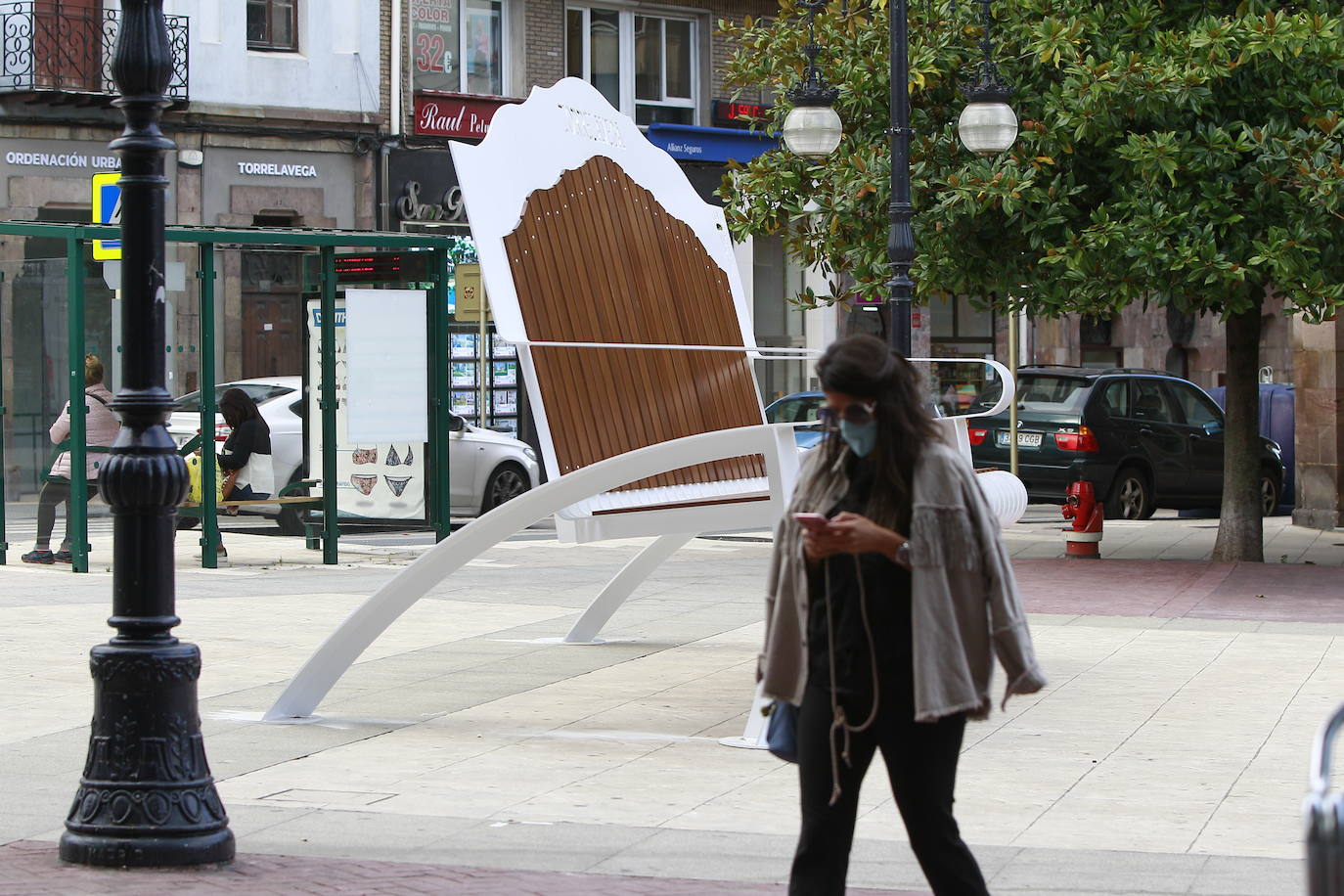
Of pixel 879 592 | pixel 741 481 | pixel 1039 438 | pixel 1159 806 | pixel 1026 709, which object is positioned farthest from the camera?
pixel 1039 438

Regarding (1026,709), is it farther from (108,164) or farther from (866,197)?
(108,164)

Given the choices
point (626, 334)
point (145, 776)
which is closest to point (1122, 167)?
point (626, 334)

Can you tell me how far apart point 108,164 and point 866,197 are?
47.2ft

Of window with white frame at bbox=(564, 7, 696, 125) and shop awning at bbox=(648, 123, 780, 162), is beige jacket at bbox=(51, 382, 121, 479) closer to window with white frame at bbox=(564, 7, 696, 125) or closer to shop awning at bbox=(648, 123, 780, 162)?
window with white frame at bbox=(564, 7, 696, 125)

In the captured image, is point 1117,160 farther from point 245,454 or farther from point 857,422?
point 857,422

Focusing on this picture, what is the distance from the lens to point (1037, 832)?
6453mm

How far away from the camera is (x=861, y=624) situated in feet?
14.5

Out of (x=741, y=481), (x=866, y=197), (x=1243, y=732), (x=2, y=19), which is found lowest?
(x=1243, y=732)

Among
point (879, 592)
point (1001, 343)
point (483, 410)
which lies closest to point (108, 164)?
point (483, 410)

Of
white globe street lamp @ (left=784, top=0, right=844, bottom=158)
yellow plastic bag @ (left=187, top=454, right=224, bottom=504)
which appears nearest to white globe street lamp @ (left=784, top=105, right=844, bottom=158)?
white globe street lamp @ (left=784, top=0, right=844, bottom=158)

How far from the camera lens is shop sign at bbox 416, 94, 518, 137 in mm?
29531

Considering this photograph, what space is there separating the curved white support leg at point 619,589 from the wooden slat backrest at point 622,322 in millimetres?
894

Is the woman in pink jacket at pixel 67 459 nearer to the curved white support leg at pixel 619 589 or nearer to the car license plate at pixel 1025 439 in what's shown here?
the curved white support leg at pixel 619 589

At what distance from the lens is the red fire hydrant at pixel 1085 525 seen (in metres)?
16.6
